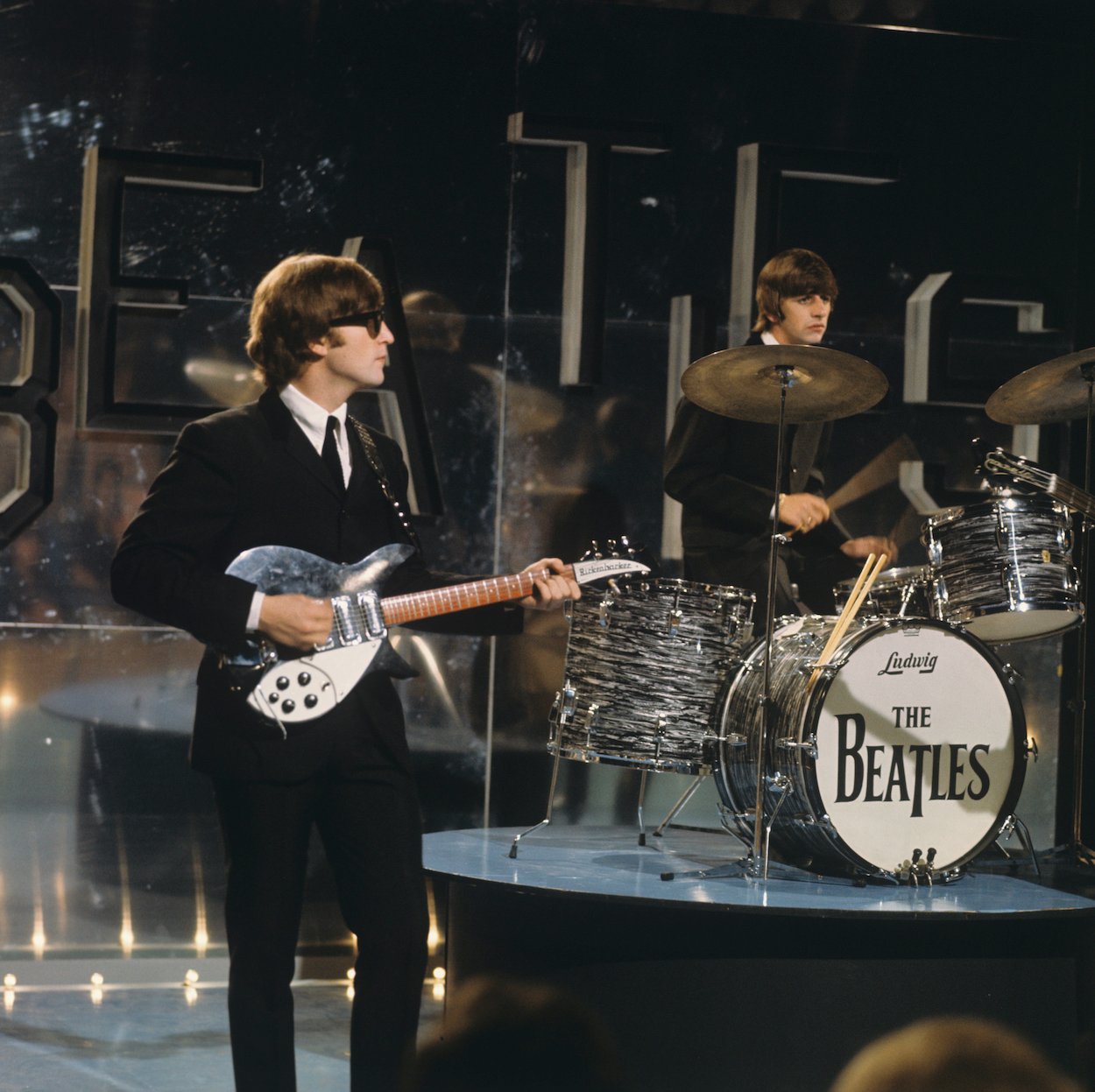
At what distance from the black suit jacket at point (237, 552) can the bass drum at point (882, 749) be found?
140 centimetres

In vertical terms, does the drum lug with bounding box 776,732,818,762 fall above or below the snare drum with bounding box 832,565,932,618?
below

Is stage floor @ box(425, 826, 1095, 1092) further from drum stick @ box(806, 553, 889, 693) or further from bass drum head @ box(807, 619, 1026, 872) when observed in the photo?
drum stick @ box(806, 553, 889, 693)

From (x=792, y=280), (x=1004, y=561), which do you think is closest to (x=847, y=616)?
(x=1004, y=561)

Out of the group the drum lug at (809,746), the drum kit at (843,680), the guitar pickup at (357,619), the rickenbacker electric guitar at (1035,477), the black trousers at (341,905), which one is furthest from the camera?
the rickenbacker electric guitar at (1035,477)

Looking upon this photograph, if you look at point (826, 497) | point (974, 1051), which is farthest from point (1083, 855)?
point (826, 497)

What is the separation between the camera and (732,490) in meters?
5.26

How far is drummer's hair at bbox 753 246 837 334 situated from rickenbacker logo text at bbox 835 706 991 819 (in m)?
1.53

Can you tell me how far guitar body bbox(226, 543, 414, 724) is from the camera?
11.1 ft

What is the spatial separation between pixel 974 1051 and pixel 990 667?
1.11 m

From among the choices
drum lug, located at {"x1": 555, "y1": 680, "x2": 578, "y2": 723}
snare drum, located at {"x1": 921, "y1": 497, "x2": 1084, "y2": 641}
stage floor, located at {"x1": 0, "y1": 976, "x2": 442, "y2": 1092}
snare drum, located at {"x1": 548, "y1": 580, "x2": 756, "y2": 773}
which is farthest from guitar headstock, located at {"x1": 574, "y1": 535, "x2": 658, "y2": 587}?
stage floor, located at {"x1": 0, "y1": 976, "x2": 442, "y2": 1092}

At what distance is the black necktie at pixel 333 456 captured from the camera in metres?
3.58

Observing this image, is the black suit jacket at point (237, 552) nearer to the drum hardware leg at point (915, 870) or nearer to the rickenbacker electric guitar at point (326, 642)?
the rickenbacker electric guitar at point (326, 642)

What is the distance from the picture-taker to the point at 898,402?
21.4 feet

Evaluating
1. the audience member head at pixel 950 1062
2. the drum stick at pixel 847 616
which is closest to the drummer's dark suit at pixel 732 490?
the drum stick at pixel 847 616
